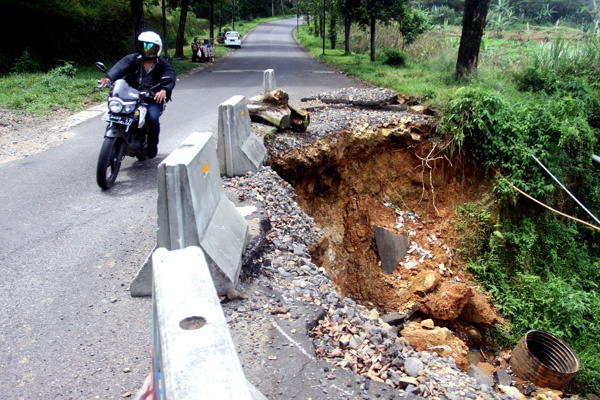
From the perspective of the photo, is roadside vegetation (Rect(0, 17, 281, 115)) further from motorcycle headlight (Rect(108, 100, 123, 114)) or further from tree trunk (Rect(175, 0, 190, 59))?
tree trunk (Rect(175, 0, 190, 59))

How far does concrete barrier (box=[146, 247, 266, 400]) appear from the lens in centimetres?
147

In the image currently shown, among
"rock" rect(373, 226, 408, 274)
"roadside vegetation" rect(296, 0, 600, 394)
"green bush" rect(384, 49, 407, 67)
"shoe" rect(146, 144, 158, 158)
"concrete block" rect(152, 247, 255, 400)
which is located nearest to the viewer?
"concrete block" rect(152, 247, 255, 400)

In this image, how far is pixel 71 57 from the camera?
19.9m

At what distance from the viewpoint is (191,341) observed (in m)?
1.63

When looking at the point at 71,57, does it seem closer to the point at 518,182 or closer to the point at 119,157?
the point at 119,157

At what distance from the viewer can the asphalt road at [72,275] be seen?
3.18m

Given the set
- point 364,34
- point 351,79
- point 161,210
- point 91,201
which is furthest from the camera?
point 364,34

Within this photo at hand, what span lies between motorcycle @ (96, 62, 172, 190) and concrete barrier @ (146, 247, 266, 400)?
4377mm

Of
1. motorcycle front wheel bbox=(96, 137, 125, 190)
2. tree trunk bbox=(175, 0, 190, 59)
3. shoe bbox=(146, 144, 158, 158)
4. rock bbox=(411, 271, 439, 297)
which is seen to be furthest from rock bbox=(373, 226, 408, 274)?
tree trunk bbox=(175, 0, 190, 59)

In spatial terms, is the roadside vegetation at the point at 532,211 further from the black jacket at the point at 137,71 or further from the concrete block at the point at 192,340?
the concrete block at the point at 192,340

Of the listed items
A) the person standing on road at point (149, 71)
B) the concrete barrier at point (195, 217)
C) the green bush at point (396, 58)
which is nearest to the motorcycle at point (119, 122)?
the person standing on road at point (149, 71)

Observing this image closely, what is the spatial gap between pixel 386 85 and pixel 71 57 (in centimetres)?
1321

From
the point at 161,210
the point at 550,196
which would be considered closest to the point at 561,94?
the point at 550,196

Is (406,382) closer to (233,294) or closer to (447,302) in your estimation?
(233,294)
